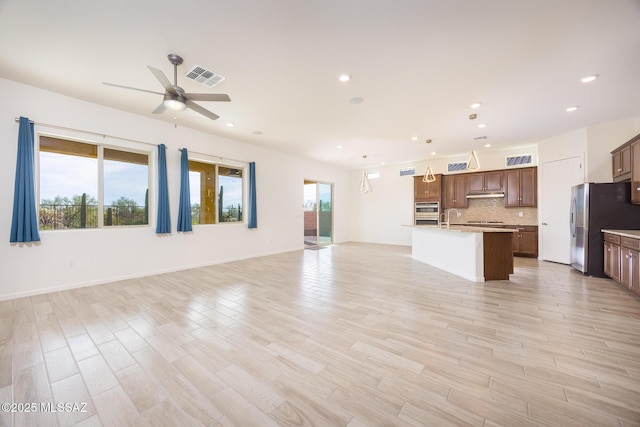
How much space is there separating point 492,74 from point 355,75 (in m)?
1.81

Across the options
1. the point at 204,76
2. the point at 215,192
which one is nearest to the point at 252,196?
the point at 215,192

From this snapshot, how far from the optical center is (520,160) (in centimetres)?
693

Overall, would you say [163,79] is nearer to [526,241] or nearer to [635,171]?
[635,171]

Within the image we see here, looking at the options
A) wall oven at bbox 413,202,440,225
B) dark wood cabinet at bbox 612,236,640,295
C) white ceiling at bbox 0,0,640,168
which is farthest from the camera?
wall oven at bbox 413,202,440,225

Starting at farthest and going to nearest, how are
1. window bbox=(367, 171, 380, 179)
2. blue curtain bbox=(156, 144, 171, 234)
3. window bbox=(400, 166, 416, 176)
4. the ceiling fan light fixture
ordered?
window bbox=(367, 171, 380, 179), window bbox=(400, 166, 416, 176), blue curtain bbox=(156, 144, 171, 234), the ceiling fan light fixture

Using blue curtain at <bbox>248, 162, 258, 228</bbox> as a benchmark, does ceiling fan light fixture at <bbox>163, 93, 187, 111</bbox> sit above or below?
above

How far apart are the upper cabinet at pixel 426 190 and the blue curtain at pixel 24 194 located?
9033mm

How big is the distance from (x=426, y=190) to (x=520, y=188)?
2.45m

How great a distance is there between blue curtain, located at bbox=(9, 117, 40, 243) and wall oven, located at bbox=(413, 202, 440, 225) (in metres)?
9.11

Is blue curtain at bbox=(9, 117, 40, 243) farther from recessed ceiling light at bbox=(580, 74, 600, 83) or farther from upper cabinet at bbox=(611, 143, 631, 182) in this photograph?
upper cabinet at bbox=(611, 143, 631, 182)

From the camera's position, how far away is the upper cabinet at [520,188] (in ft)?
21.0

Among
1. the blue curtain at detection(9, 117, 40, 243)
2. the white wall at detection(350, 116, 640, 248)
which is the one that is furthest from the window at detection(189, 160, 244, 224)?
the white wall at detection(350, 116, 640, 248)

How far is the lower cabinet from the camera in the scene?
3383mm

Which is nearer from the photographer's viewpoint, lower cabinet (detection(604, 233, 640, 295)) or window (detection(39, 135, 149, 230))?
lower cabinet (detection(604, 233, 640, 295))
